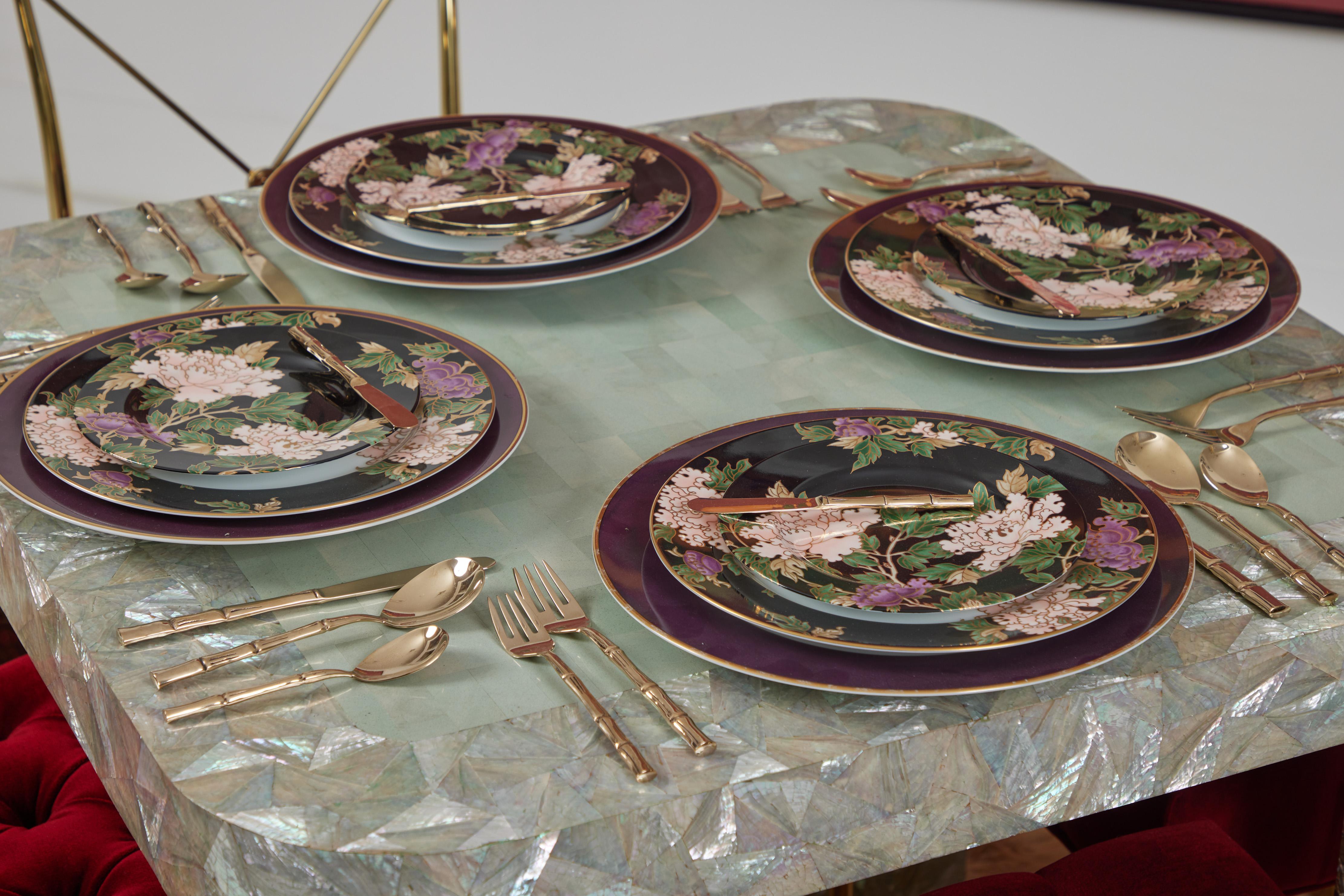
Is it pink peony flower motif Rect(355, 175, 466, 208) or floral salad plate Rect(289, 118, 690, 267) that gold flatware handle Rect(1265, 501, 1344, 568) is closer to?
floral salad plate Rect(289, 118, 690, 267)

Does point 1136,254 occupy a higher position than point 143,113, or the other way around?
point 1136,254

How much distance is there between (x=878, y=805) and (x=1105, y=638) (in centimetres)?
16

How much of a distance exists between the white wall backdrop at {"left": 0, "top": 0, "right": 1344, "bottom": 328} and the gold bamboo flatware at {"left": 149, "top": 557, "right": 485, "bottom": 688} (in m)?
2.82

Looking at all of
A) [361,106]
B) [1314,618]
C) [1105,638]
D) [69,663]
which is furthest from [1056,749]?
[361,106]

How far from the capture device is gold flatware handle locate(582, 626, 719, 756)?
715 mm

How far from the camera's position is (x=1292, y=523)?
0.90 m

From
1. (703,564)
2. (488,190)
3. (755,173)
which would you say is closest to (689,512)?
(703,564)

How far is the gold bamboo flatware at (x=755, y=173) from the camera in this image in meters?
1.40

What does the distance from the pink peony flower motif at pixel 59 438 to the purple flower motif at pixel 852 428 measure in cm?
47

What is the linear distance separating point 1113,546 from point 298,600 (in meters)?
0.49

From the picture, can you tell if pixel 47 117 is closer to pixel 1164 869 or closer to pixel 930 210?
pixel 930 210

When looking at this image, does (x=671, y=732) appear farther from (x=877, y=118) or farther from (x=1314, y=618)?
(x=877, y=118)

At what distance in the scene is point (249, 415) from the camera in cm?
95

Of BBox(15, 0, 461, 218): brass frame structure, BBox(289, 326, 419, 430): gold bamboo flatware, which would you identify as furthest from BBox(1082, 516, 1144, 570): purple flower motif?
BBox(15, 0, 461, 218): brass frame structure
